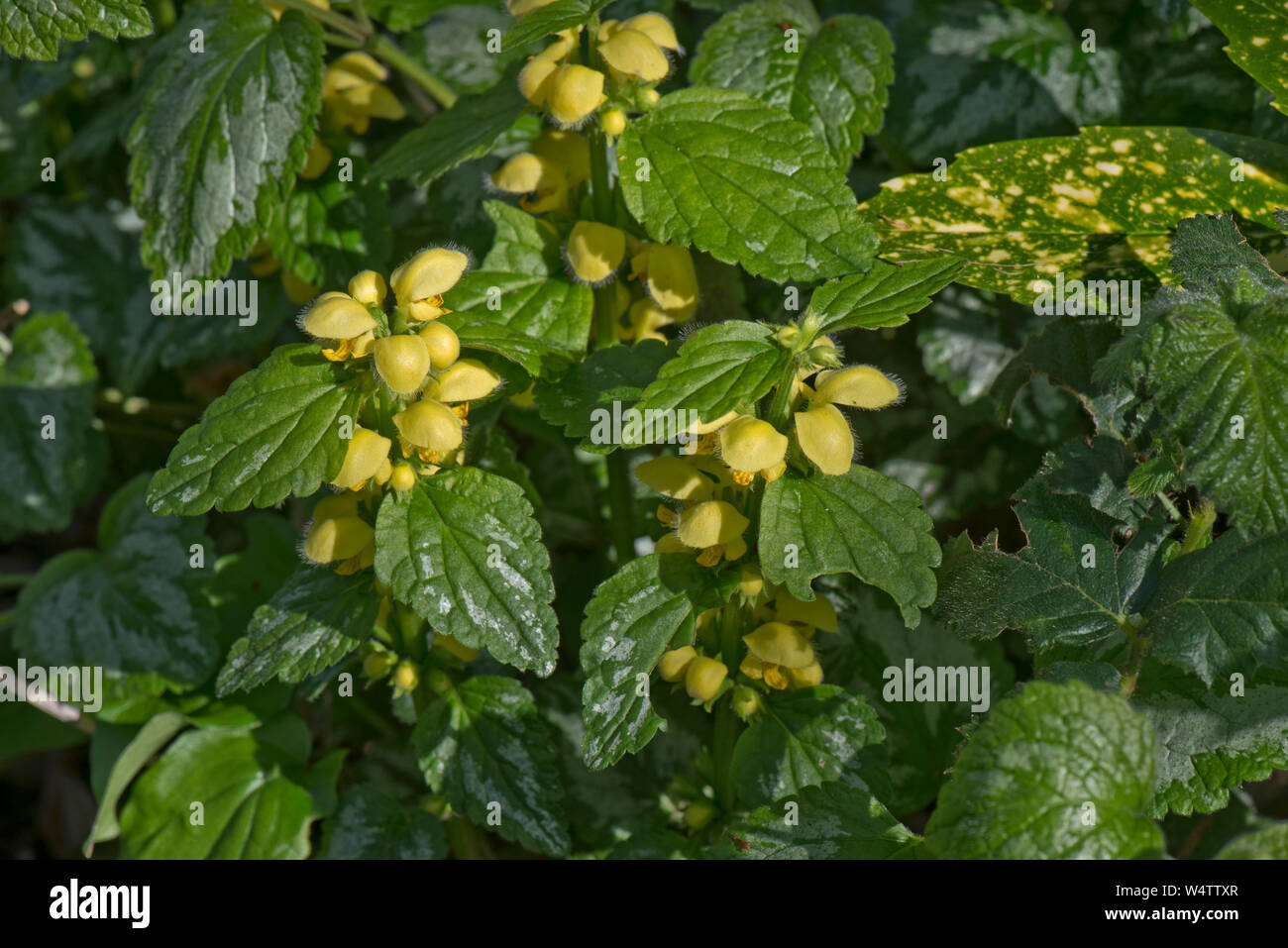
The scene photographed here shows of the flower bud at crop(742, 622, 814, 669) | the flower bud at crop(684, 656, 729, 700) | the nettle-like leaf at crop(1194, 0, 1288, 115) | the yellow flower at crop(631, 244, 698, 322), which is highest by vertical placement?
the nettle-like leaf at crop(1194, 0, 1288, 115)

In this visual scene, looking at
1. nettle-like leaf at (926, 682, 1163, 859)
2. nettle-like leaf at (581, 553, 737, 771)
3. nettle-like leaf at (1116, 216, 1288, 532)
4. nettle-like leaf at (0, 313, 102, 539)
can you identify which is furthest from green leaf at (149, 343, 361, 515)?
nettle-like leaf at (0, 313, 102, 539)

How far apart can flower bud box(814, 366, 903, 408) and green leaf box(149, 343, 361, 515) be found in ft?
1.71

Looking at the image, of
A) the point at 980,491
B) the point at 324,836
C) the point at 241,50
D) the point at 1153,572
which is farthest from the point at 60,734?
the point at 1153,572

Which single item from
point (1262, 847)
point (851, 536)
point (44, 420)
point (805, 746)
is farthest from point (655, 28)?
point (44, 420)

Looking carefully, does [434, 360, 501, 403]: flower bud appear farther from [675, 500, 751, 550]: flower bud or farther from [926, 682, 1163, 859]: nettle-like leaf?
[926, 682, 1163, 859]: nettle-like leaf

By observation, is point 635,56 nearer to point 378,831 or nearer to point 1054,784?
point 1054,784

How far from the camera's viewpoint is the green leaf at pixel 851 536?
3.93ft

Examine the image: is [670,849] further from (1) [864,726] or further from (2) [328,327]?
(2) [328,327]

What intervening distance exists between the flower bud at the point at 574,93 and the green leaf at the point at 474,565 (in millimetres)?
439

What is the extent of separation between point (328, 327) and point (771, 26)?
900mm

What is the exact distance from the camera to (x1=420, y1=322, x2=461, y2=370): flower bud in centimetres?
127

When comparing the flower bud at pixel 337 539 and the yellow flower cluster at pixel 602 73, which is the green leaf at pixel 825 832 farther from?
the yellow flower cluster at pixel 602 73

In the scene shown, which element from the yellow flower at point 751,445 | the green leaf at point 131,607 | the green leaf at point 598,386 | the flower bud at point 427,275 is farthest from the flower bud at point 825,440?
the green leaf at point 131,607

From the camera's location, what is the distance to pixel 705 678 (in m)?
1.40
